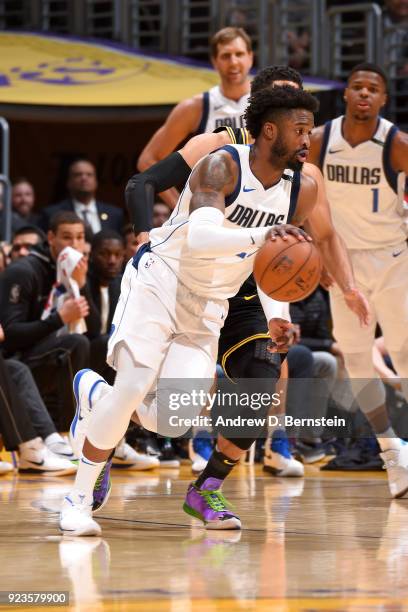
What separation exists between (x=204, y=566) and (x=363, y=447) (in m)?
4.90

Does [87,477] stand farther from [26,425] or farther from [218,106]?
[218,106]

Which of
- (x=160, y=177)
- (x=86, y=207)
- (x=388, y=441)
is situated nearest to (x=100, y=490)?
(x=160, y=177)

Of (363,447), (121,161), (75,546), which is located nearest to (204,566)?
(75,546)

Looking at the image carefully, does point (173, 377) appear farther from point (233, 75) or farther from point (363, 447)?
point (363, 447)

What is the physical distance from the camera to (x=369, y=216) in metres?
7.03

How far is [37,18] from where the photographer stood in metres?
16.5

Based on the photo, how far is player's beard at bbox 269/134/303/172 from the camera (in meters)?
4.86

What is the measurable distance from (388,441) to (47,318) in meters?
2.68

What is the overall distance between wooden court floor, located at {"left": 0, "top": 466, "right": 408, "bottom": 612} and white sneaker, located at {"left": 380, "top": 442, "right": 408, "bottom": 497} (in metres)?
0.09

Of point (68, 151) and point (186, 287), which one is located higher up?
point (186, 287)

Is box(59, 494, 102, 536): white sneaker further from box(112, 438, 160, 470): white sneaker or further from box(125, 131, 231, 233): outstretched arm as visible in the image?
box(112, 438, 160, 470): white sneaker

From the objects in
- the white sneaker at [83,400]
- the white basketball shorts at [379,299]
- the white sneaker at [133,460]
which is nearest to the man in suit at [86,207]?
the white sneaker at [133,460]

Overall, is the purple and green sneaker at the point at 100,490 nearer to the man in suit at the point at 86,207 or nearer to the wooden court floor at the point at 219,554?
the wooden court floor at the point at 219,554

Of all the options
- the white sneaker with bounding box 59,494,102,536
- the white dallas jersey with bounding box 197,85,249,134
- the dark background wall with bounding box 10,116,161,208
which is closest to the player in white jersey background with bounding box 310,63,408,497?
the white dallas jersey with bounding box 197,85,249,134
